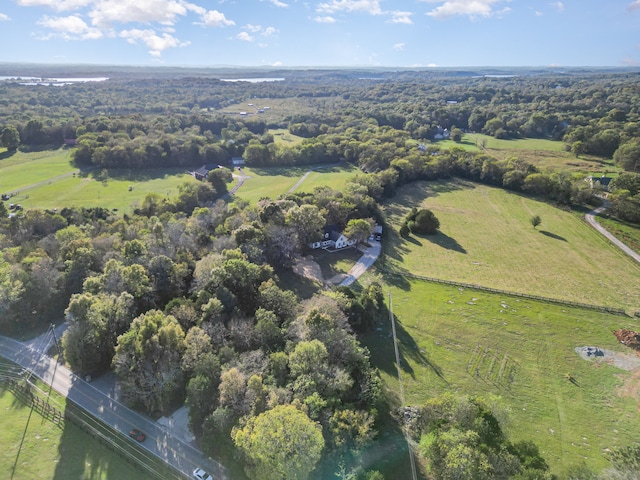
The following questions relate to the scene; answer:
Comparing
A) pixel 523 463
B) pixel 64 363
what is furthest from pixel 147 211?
pixel 523 463

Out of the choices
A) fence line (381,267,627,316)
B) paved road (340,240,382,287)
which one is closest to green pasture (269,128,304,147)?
paved road (340,240,382,287)

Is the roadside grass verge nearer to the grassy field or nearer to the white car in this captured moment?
the grassy field

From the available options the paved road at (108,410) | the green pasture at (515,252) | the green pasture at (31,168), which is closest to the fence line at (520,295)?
the green pasture at (515,252)

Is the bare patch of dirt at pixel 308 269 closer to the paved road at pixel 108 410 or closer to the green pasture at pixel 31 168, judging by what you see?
the paved road at pixel 108 410

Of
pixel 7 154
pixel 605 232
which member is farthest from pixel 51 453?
pixel 7 154

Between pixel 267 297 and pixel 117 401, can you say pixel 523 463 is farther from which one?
pixel 117 401

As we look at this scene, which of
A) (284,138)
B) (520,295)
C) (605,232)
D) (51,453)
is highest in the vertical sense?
(284,138)

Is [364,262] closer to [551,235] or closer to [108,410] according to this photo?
[551,235]
